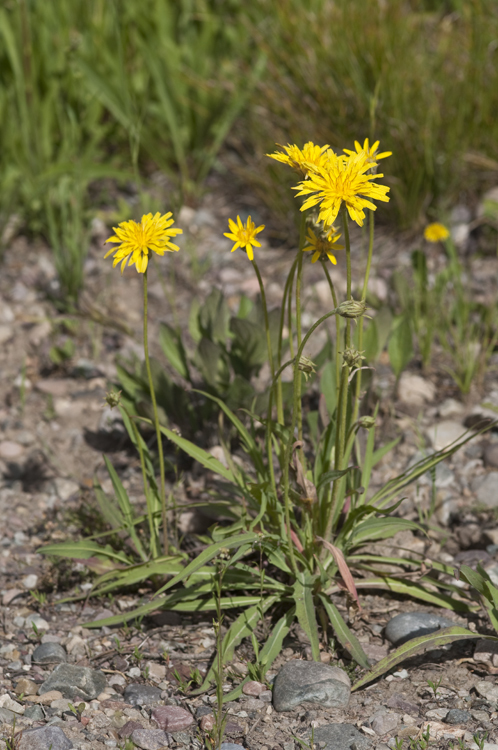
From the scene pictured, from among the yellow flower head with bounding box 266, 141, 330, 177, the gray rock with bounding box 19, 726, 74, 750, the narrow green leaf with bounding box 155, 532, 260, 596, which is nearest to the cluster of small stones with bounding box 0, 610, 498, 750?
the gray rock with bounding box 19, 726, 74, 750

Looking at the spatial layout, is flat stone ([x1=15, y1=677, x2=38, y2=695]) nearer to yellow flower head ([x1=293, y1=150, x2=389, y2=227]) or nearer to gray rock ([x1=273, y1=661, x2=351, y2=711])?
gray rock ([x1=273, y1=661, x2=351, y2=711])

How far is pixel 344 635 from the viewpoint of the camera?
70.1 inches

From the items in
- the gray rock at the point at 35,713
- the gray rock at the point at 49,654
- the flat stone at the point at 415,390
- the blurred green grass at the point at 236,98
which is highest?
the blurred green grass at the point at 236,98

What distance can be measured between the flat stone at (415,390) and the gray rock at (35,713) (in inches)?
64.9

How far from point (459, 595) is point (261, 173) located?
243 cm

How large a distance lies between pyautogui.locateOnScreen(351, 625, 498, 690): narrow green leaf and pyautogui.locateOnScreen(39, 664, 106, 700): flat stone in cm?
61

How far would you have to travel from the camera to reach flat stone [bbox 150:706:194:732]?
64.7 inches

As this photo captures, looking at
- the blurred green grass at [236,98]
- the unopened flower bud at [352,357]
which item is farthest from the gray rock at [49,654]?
the blurred green grass at [236,98]

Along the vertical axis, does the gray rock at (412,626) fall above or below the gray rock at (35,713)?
above

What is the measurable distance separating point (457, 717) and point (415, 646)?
17cm

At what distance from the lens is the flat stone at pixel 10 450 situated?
264cm

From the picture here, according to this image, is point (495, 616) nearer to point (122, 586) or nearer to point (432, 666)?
point (432, 666)

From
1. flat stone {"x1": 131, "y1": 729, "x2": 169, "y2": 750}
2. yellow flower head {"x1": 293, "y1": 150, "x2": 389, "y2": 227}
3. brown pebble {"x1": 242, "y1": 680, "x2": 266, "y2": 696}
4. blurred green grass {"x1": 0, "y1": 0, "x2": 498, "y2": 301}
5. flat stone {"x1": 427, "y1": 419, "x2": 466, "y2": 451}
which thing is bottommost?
flat stone {"x1": 131, "y1": 729, "x2": 169, "y2": 750}

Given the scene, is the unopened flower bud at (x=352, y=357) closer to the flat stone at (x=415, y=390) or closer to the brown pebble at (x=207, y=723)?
the brown pebble at (x=207, y=723)
